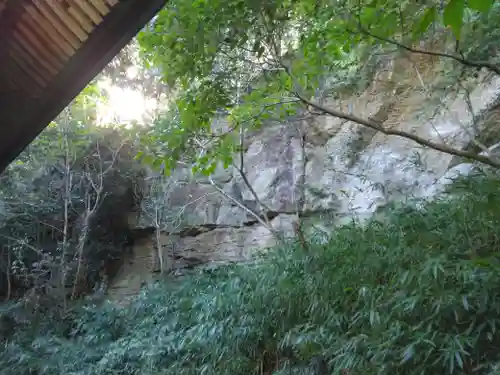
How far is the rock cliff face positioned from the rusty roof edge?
9.67 ft

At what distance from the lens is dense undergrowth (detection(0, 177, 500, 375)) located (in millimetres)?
2395

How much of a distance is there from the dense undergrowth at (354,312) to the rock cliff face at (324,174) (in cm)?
100

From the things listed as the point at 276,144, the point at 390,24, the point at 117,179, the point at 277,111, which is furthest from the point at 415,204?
the point at 117,179

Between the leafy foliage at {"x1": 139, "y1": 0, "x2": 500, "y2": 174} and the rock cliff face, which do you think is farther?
the rock cliff face

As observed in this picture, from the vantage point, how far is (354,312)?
118 inches

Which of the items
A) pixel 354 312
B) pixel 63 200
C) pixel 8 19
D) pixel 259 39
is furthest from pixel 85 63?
pixel 63 200

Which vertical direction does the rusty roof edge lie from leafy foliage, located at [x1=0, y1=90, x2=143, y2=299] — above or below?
below

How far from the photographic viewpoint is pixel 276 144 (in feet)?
21.4

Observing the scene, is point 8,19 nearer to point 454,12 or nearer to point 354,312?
point 454,12

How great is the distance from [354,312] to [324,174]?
9.45 feet

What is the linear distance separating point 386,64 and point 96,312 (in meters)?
4.62

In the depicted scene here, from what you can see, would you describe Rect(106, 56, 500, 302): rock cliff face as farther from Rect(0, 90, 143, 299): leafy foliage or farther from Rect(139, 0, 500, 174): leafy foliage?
Rect(139, 0, 500, 174): leafy foliage

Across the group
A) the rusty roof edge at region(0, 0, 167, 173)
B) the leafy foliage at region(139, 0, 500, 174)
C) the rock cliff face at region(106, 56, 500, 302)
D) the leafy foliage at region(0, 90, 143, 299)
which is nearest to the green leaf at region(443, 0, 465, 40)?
the rusty roof edge at region(0, 0, 167, 173)

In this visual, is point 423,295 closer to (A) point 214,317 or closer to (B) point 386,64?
(A) point 214,317
